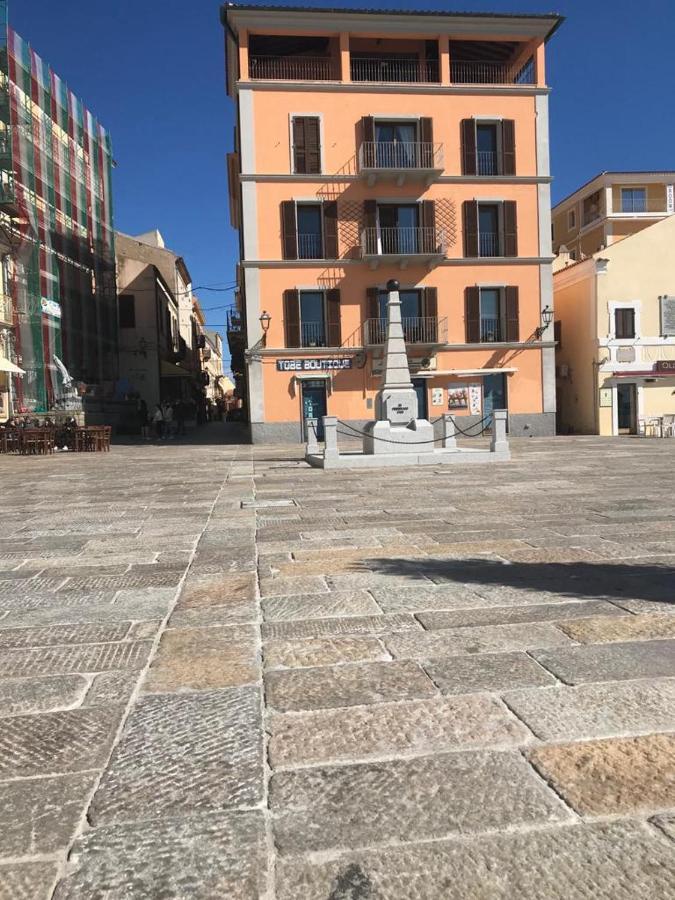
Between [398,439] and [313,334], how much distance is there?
1127 centimetres

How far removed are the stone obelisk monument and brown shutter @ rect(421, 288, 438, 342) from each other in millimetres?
9035

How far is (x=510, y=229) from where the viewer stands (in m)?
25.3

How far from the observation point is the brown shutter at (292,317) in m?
24.3

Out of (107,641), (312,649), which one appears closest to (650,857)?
(312,649)

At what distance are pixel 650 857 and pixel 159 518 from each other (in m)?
6.67

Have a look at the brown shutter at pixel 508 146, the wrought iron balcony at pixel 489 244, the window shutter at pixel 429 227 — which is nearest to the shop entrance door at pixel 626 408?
the wrought iron balcony at pixel 489 244

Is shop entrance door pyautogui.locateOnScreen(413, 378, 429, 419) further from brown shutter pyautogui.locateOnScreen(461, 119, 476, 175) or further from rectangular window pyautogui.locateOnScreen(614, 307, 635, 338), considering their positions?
brown shutter pyautogui.locateOnScreen(461, 119, 476, 175)

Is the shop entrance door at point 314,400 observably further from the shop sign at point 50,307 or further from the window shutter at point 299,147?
the shop sign at point 50,307

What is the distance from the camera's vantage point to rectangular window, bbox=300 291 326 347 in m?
24.7

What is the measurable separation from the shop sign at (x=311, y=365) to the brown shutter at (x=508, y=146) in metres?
9.62

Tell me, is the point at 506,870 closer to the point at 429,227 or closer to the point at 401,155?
the point at 429,227

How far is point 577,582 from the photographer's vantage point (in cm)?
445

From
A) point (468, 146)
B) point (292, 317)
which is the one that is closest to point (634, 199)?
point (468, 146)

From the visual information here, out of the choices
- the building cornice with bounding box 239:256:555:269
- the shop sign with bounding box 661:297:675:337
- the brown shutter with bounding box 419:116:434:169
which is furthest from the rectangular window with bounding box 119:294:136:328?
the shop sign with bounding box 661:297:675:337
